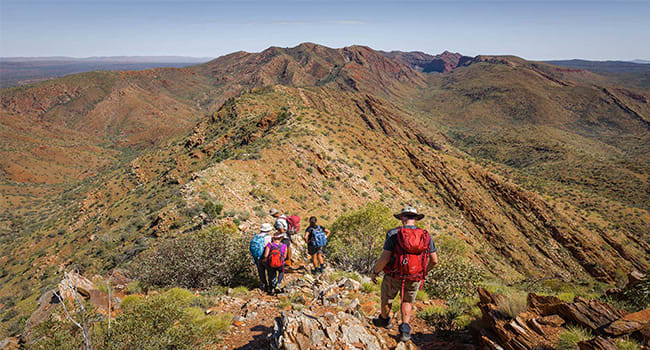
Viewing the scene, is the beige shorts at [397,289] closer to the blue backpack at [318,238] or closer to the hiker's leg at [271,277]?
the hiker's leg at [271,277]

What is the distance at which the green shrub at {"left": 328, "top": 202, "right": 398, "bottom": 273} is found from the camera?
10.4m

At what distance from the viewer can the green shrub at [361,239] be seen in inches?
411

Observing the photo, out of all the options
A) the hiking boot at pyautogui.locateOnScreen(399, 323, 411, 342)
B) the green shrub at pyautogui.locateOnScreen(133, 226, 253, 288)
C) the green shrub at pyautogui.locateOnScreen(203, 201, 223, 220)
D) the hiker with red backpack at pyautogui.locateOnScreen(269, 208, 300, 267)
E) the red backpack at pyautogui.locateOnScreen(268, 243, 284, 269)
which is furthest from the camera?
the green shrub at pyautogui.locateOnScreen(203, 201, 223, 220)

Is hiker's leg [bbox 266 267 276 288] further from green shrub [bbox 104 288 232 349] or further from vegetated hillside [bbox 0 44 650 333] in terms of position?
vegetated hillside [bbox 0 44 650 333]

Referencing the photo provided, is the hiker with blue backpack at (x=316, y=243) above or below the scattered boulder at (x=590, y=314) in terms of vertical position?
below

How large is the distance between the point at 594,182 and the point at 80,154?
380 feet

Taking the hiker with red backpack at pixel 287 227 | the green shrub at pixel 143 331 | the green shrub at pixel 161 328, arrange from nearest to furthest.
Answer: the green shrub at pixel 143 331 < the green shrub at pixel 161 328 < the hiker with red backpack at pixel 287 227

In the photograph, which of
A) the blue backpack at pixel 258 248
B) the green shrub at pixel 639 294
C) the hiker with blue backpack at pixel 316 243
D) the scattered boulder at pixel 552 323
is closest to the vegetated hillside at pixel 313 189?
the hiker with blue backpack at pixel 316 243

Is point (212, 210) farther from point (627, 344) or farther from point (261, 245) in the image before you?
point (627, 344)

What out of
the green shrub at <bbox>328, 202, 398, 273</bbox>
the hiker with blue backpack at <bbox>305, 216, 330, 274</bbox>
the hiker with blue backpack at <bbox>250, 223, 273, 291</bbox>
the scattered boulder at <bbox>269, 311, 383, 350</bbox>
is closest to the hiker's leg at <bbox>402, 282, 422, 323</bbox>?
the scattered boulder at <bbox>269, 311, 383, 350</bbox>

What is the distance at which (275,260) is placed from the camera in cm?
673

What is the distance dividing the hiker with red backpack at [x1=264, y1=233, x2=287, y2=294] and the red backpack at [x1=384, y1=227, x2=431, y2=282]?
3202 millimetres

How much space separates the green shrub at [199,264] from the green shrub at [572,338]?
23.2 ft

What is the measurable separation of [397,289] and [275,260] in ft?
10.4
